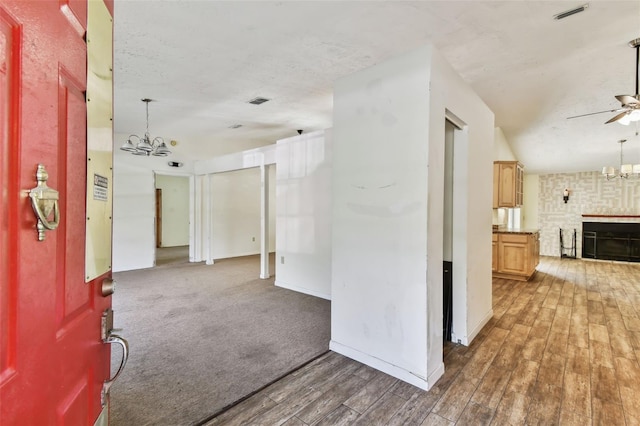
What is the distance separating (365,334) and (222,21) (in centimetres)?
285

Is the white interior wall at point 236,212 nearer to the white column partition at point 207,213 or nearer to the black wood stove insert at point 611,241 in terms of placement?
the white column partition at point 207,213

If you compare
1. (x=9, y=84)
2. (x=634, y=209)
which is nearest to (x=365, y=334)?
(x=9, y=84)

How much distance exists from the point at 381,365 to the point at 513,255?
4.48 meters

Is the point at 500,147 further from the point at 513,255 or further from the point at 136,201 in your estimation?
the point at 136,201

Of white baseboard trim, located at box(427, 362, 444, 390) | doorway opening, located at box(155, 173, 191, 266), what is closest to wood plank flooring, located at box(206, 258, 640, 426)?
white baseboard trim, located at box(427, 362, 444, 390)

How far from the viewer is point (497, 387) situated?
7.36ft

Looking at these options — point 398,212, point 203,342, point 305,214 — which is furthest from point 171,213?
point 398,212

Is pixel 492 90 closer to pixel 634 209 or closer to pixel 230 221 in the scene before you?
pixel 230 221

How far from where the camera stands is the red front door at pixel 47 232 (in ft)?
1.75

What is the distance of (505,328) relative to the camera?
11.0 feet

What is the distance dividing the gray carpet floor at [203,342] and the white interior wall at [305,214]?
0.97 feet

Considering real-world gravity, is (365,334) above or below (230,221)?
below

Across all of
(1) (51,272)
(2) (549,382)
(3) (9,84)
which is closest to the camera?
(3) (9,84)

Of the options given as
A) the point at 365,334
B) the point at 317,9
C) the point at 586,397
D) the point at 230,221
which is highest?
the point at 317,9
